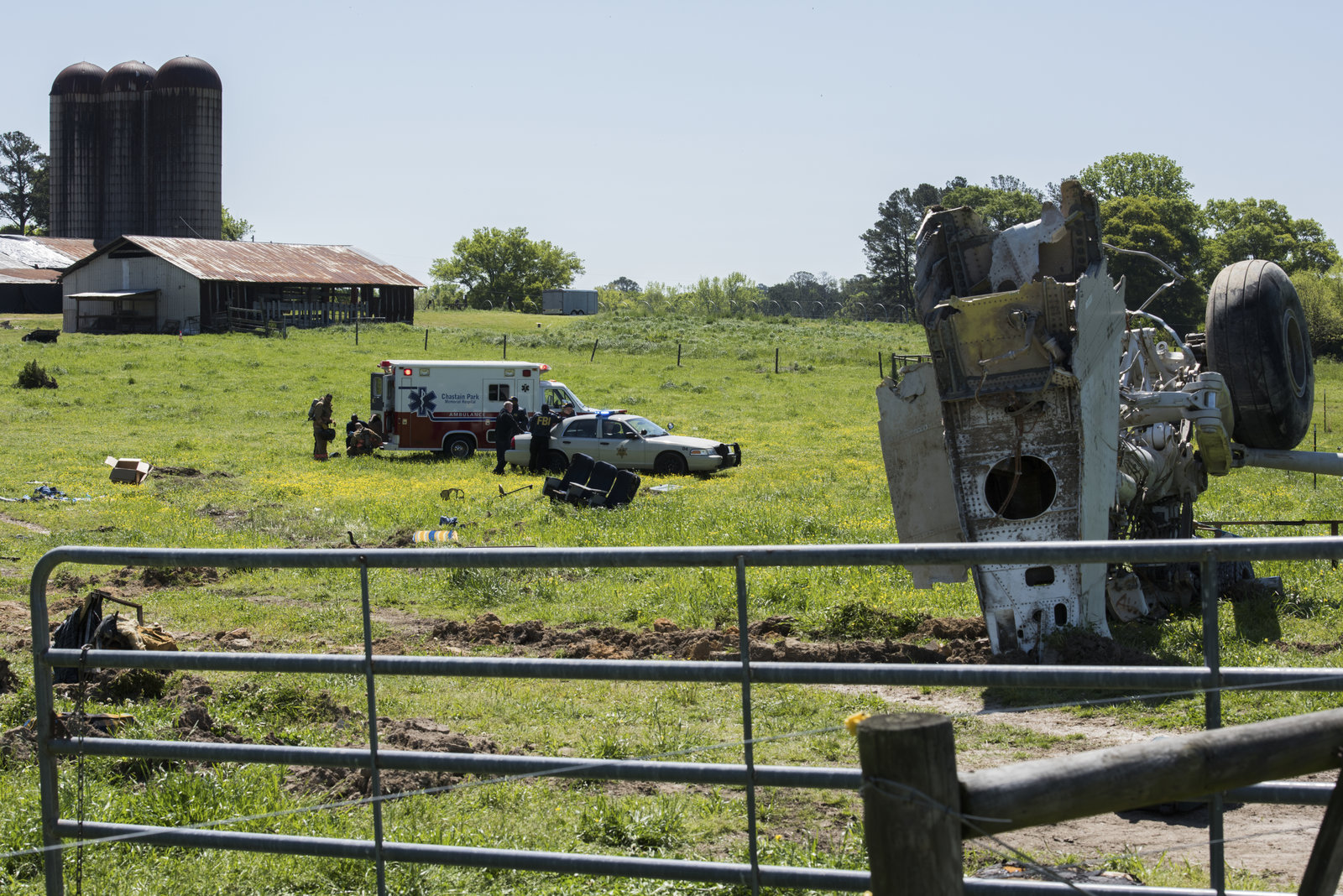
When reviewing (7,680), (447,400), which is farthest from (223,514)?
(7,680)

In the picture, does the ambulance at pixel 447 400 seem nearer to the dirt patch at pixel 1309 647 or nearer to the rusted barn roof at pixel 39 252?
the dirt patch at pixel 1309 647

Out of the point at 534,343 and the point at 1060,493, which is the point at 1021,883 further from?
the point at 534,343

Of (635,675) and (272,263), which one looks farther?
(272,263)

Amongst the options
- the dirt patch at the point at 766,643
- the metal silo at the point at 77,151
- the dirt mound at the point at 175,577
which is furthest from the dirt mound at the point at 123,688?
the metal silo at the point at 77,151

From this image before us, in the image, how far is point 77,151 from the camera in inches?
3420

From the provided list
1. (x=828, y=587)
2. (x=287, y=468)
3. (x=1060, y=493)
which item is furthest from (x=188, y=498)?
(x=1060, y=493)

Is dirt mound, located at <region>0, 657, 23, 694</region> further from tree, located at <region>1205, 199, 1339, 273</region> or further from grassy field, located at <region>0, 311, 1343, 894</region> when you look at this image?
tree, located at <region>1205, 199, 1339, 273</region>

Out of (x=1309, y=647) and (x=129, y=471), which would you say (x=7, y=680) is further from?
(x=129, y=471)

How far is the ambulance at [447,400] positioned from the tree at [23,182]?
109773 mm

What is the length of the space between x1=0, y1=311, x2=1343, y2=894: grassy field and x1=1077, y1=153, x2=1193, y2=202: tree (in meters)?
88.3

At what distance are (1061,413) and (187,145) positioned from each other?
84.7m

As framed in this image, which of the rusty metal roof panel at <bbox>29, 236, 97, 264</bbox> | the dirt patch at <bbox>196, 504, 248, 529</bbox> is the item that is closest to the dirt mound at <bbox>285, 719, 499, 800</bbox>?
the dirt patch at <bbox>196, 504, 248, 529</bbox>

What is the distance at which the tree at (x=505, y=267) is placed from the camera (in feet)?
425

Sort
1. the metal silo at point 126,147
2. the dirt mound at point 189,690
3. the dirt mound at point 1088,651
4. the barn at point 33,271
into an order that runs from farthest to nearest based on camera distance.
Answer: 1. the metal silo at point 126,147
2. the barn at point 33,271
3. the dirt mound at point 1088,651
4. the dirt mound at point 189,690
